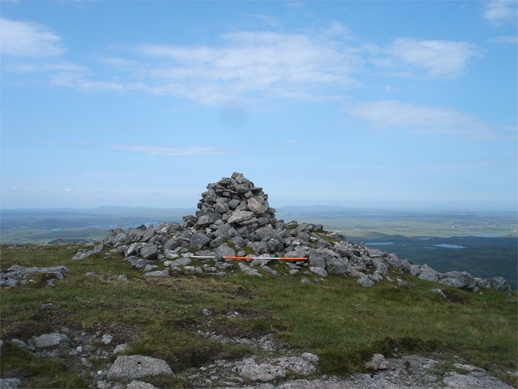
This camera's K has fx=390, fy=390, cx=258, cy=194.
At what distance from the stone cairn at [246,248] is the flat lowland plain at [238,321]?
6.64 feet

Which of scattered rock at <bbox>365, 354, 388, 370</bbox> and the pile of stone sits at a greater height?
the pile of stone

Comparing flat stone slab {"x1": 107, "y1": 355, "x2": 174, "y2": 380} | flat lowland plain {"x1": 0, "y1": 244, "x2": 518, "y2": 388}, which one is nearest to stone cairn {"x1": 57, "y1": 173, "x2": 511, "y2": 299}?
flat lowland plain {"x1": 0, "y1": 244, "x2": 518, "y2": 388}

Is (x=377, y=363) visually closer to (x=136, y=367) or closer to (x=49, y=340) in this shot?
(x=136, y=367)

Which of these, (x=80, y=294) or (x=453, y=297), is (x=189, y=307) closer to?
(x=80, y=294)

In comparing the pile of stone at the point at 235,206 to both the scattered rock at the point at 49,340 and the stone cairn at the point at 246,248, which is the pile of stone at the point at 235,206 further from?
the scattered rock at the point at 49,340

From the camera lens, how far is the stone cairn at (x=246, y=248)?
27156 mm

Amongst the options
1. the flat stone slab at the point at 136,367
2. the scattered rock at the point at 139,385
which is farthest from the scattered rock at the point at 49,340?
the scattered rock at the point at 139,385

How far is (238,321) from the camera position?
1573 cm

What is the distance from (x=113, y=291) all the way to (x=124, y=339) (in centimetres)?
601

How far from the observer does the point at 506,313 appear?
24.5 m

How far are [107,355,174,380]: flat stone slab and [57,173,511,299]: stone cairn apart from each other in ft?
38.2

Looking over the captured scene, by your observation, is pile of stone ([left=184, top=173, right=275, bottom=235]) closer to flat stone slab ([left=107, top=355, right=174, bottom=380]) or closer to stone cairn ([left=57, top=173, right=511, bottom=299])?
stone cairn ([left=57, top=173, right=511, bottom=299])

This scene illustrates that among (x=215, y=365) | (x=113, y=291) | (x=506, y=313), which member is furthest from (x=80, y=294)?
(x=506, y=313)

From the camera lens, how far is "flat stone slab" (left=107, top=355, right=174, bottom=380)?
34.4 ft
